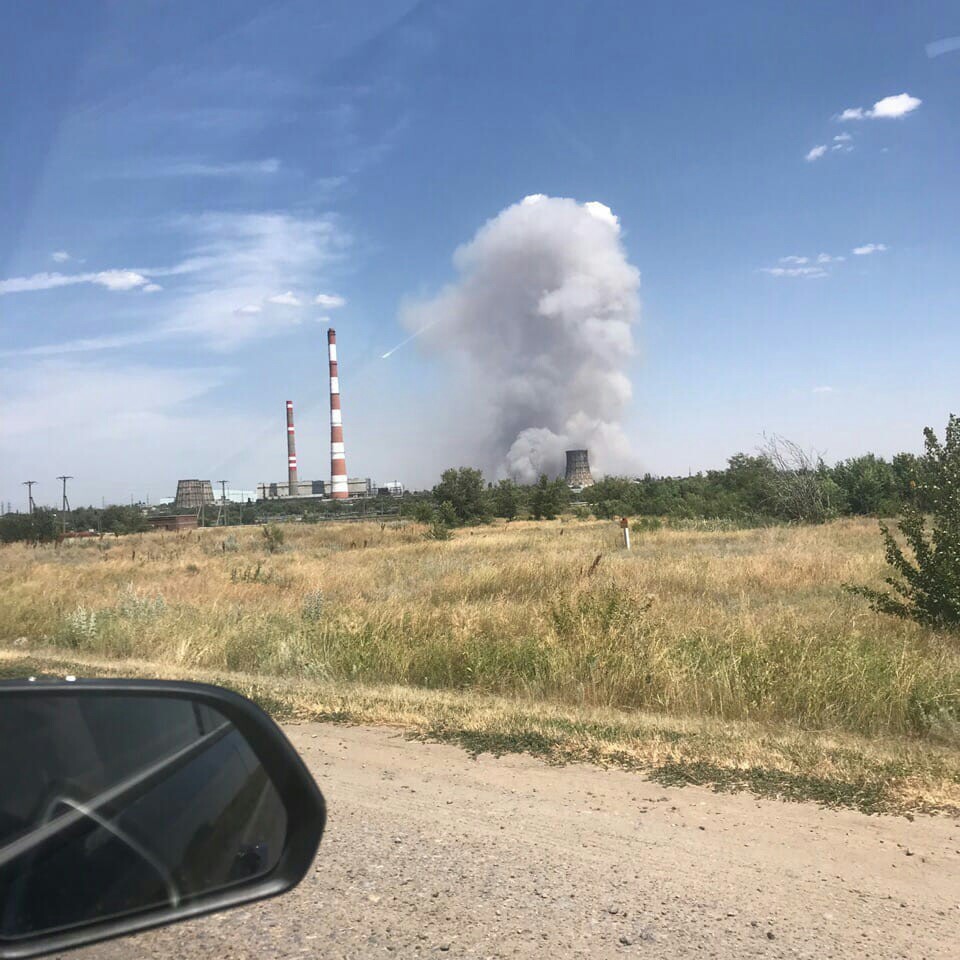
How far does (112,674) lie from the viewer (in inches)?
361

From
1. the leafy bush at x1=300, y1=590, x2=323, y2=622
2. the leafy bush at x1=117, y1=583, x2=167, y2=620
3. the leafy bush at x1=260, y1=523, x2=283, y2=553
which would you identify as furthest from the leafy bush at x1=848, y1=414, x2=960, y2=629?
the leafy bush at x1=260, y1=523, x2=283, y2=553

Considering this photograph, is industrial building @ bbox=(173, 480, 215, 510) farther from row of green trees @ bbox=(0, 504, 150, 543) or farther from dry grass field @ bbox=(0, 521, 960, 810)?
dry grass field @ bbox=(0, 521, 960, 810)

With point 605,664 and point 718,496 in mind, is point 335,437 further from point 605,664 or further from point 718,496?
point 605,664

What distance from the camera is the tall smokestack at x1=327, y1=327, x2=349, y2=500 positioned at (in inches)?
3725

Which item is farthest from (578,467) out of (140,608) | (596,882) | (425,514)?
(596,882)

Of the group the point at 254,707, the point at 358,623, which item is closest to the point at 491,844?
the point at 254,707

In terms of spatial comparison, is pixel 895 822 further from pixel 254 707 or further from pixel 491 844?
pixel 254 707

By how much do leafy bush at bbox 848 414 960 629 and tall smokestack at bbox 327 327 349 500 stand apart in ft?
290

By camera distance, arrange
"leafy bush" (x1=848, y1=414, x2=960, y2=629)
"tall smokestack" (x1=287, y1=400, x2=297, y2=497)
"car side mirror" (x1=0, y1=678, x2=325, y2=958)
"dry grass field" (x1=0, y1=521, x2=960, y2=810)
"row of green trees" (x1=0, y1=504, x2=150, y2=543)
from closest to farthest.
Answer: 1. "car side mirror" (x1=0, y1=678, x2=325, y2=958)
2. "dry grass field" (x1=0, y1=521, x2=960, y2=810)
3. "leafy bush" (x1=848, y1=414, x2=960, y2=629)
4. "row of green trees" (x1=0, y1=504, x2=150, y2=543)
5. "tall smokestack" (x1=287, y1=400, x2=297, y2=497)

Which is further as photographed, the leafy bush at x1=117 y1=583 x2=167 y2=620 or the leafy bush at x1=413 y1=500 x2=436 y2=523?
the leafy bush at x1=413 y1=500 x2=436 y2=523

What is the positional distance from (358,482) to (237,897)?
5004 inches

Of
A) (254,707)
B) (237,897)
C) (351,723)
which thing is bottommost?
(351,723)

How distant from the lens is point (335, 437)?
9769 cm

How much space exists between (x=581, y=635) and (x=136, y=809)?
22.8 ft
